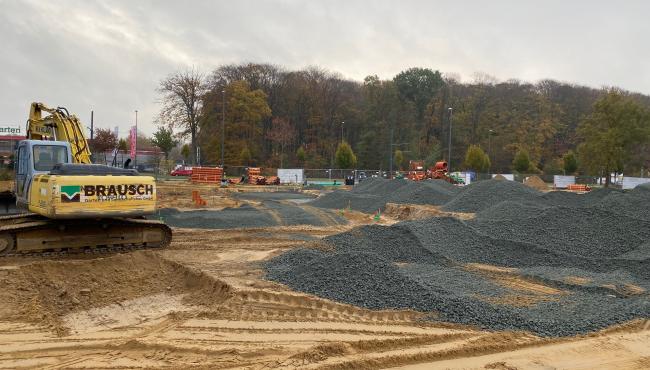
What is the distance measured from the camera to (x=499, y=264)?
37.2ft

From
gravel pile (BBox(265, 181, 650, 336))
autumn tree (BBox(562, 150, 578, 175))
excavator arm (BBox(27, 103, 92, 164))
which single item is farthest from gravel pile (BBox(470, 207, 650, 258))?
autumn tree (BBox(562, 150, 578, 175))

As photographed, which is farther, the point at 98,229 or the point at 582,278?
the point at 98,229

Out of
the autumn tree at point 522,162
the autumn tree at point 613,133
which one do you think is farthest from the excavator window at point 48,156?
the autumn tree at point 522,162

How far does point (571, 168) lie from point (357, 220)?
4436cm

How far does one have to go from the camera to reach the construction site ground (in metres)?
5.34

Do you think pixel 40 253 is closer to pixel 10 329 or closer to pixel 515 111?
pixel 10 329

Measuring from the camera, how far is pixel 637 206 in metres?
15.2

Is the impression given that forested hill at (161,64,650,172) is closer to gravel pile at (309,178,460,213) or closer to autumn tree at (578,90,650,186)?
autumn tree at (578,90,650,186)

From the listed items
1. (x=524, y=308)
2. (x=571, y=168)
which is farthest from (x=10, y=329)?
(x=571, y=168)

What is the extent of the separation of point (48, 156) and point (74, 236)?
210 centimetres

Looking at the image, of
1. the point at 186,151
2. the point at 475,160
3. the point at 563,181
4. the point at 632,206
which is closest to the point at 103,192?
the point at 632,206

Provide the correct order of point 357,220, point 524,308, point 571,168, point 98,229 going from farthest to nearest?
point 571,168 → point 357,220 → point 98,229 → point 524,308

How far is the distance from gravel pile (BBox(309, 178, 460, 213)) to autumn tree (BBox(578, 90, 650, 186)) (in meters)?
17.3

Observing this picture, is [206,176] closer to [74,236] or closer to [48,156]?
[48,156]
